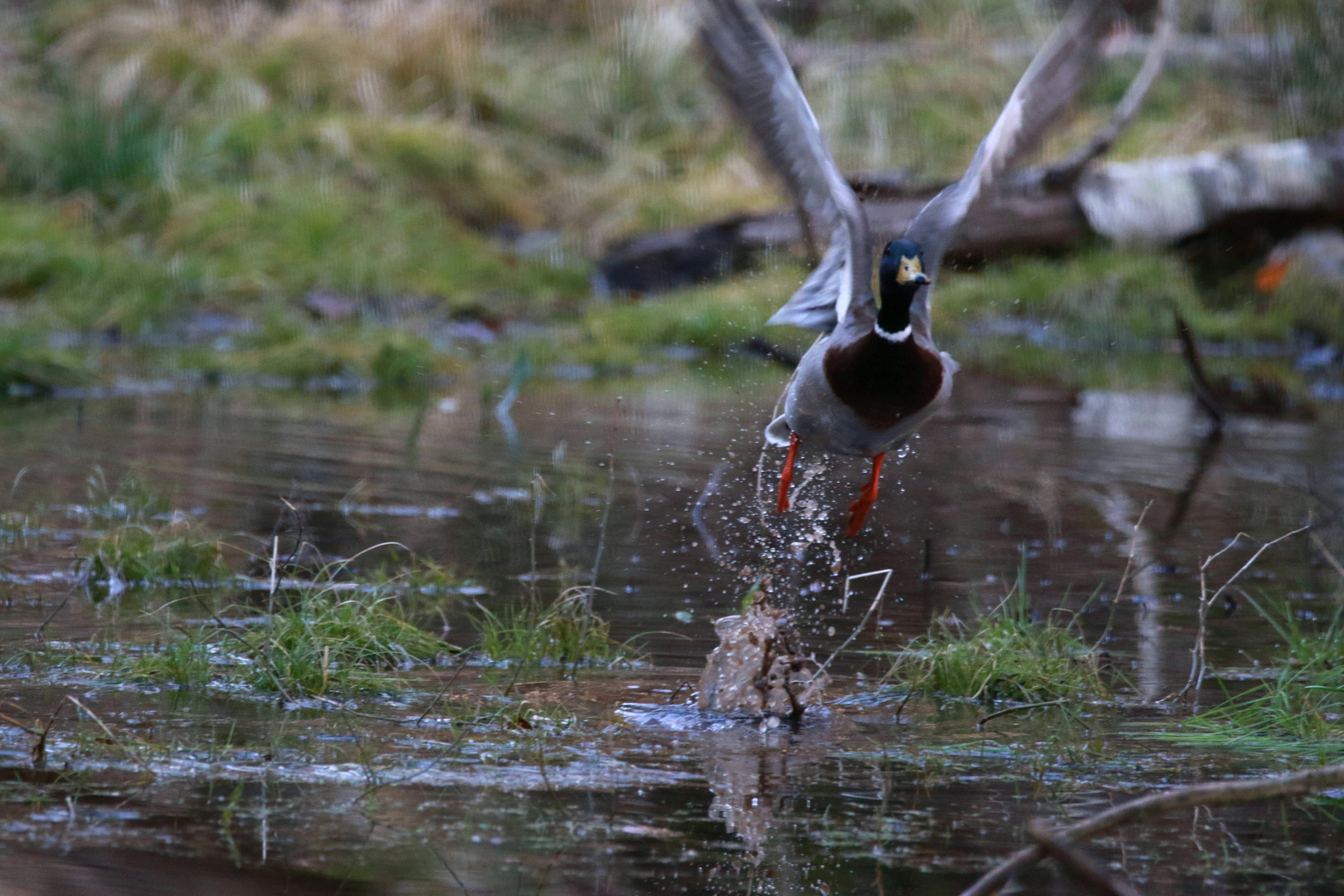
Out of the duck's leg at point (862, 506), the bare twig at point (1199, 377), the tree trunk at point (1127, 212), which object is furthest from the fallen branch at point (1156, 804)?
the tree trunk at point (1127, 212)

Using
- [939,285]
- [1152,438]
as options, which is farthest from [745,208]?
[1152,438]

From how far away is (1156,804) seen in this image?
7.80ft

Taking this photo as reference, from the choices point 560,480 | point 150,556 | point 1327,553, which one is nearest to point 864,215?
point 1327,553

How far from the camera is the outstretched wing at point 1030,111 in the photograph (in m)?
5.32

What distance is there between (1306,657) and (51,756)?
282cm

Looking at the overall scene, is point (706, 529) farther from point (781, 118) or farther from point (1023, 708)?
point (1023, 708)

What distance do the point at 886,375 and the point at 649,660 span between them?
126cm

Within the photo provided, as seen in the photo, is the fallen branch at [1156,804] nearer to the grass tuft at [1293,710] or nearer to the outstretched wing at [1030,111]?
the grass tuft at [1293,710]

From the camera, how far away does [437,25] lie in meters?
17.9

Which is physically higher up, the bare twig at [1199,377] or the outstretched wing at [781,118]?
the outstretched wing at [781,118]

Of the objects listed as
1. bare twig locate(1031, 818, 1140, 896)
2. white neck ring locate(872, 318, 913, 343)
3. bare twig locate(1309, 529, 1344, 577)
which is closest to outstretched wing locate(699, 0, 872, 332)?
white neck ring locate(872, 318, 913, 343)

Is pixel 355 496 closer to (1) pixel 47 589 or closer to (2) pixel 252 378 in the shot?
(1) pixel 47 589

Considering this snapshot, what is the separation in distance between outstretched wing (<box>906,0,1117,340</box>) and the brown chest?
0.24 m

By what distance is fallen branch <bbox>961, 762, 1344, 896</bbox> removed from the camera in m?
2.32
